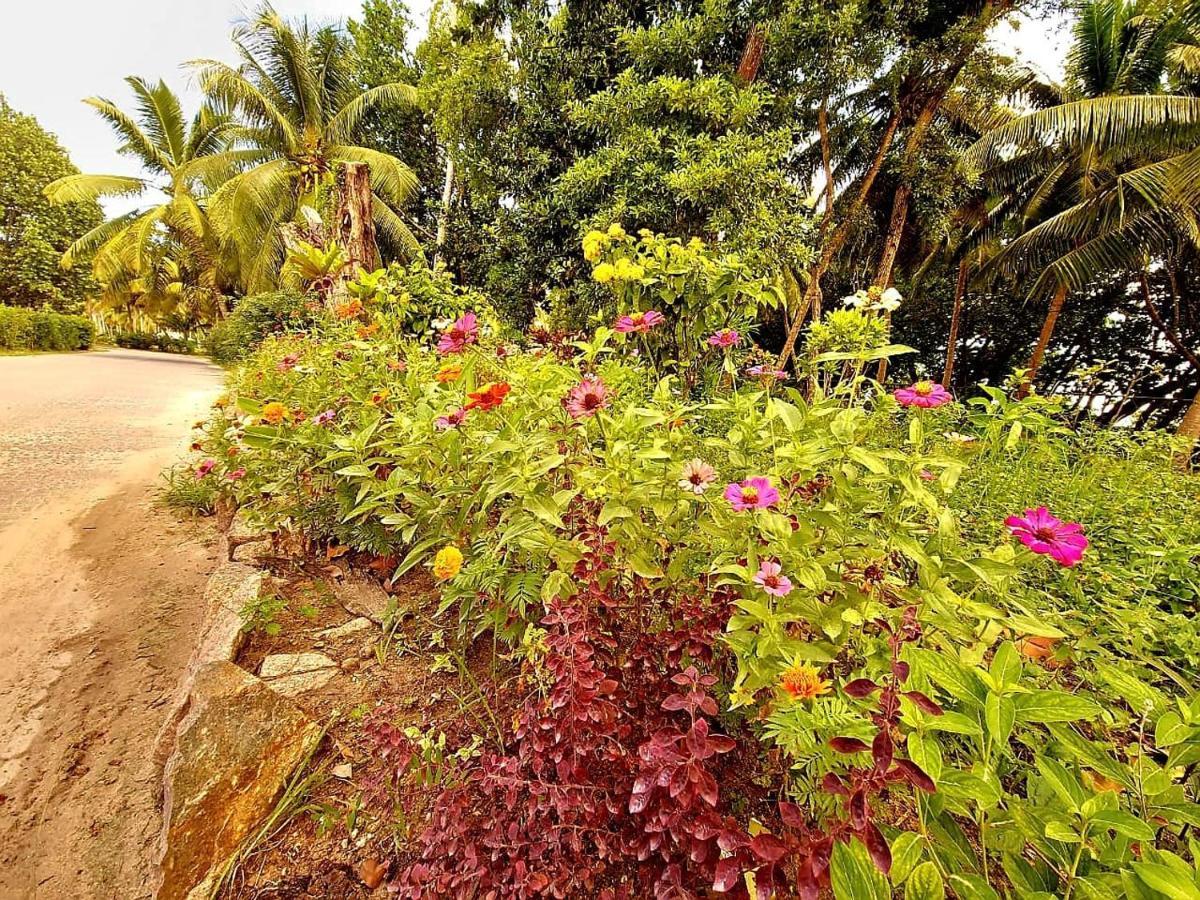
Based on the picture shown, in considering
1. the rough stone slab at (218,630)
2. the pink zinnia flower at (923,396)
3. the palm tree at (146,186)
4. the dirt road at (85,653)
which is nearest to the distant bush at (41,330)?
the palm tree at (146,186)

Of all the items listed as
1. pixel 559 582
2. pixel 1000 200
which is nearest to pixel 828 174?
pixel 1000 200

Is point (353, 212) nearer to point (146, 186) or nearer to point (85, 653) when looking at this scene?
point (85, 653)

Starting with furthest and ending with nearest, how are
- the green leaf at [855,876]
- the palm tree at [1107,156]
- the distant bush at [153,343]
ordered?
the distant bush at [153,343] < the palm tree at [1107,156] < the green leaf at [855,876]

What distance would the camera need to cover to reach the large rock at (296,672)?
139 centimetres

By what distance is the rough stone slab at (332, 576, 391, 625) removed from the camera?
68.0 inches

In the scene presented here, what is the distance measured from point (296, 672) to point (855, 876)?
1.45 metres

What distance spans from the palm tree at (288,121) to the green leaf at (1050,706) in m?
11.0

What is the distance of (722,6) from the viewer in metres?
4.93

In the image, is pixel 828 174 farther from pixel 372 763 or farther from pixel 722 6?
pixel 372 763

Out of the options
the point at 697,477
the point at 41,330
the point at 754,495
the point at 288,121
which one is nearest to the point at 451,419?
the point at 697,477

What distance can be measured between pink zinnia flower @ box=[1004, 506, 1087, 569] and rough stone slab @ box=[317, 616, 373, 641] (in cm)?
172

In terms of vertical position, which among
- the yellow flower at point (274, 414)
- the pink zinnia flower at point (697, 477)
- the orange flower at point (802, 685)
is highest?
the yellow flower at point (274, 414)

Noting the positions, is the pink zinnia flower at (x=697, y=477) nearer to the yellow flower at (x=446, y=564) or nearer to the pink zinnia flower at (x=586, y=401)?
the pink zinnia flower at (x=586, y=401)

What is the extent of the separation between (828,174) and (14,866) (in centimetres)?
1020
